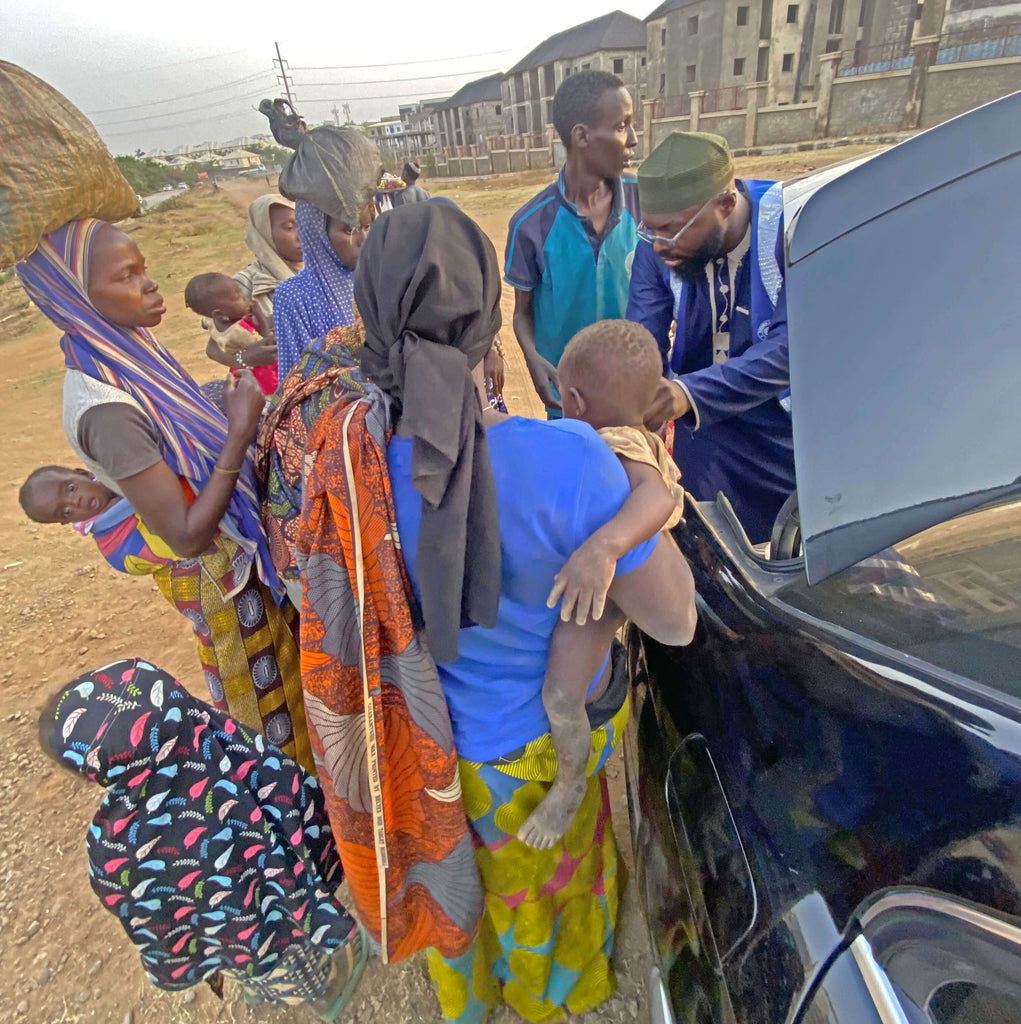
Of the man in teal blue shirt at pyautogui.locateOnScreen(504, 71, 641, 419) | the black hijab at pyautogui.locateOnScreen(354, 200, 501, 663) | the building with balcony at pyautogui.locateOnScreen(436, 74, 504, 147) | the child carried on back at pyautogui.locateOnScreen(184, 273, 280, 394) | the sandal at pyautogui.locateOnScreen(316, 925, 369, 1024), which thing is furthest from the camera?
the building with balcony at pyautogui.locateOnScreen(436, 74, 504, 147)

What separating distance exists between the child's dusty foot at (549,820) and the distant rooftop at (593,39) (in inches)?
1844

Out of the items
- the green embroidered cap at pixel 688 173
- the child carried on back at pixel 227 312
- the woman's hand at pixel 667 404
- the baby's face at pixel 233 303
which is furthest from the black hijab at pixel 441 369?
the baby's face at pixel 233 303

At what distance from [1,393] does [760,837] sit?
10.6 meters

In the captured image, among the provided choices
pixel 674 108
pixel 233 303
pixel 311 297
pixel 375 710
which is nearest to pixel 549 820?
pixel 375 710

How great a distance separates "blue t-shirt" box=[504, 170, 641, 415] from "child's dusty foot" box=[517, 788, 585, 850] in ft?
6.87

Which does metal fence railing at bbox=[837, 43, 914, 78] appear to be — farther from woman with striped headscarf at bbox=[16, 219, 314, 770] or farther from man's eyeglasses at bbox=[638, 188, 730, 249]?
woman with striped headscarf at bbox=[16, 219, 314, 770]

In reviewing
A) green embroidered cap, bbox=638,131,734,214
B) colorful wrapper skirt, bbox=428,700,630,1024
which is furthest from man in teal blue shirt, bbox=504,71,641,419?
colorful wrapper skirt, bbox=428,700,630,1024

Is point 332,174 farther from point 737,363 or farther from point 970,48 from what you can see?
point 970,48

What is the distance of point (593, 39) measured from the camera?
40406 mm

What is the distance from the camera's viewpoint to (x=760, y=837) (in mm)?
1103

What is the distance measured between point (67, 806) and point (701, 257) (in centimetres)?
331

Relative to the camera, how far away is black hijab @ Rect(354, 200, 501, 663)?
106 cm

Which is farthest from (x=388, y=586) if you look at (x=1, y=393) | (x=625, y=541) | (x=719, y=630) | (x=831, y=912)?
(x=1, y=393)

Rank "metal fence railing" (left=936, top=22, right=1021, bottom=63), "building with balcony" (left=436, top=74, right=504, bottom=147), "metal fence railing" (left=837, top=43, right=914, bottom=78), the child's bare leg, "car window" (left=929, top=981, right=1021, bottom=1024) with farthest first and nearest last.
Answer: "building with balcony" (left=436, top=74, right=504, bottom=147) → "metal fence railing" (left=837, top=43, right=914, bottom=78) → "metal fence railing" (left=936, top=22, right=1021, bottom=63) → the child's bare leg → "car window" (left=929, top=981, right=1021, bottom=1024)
